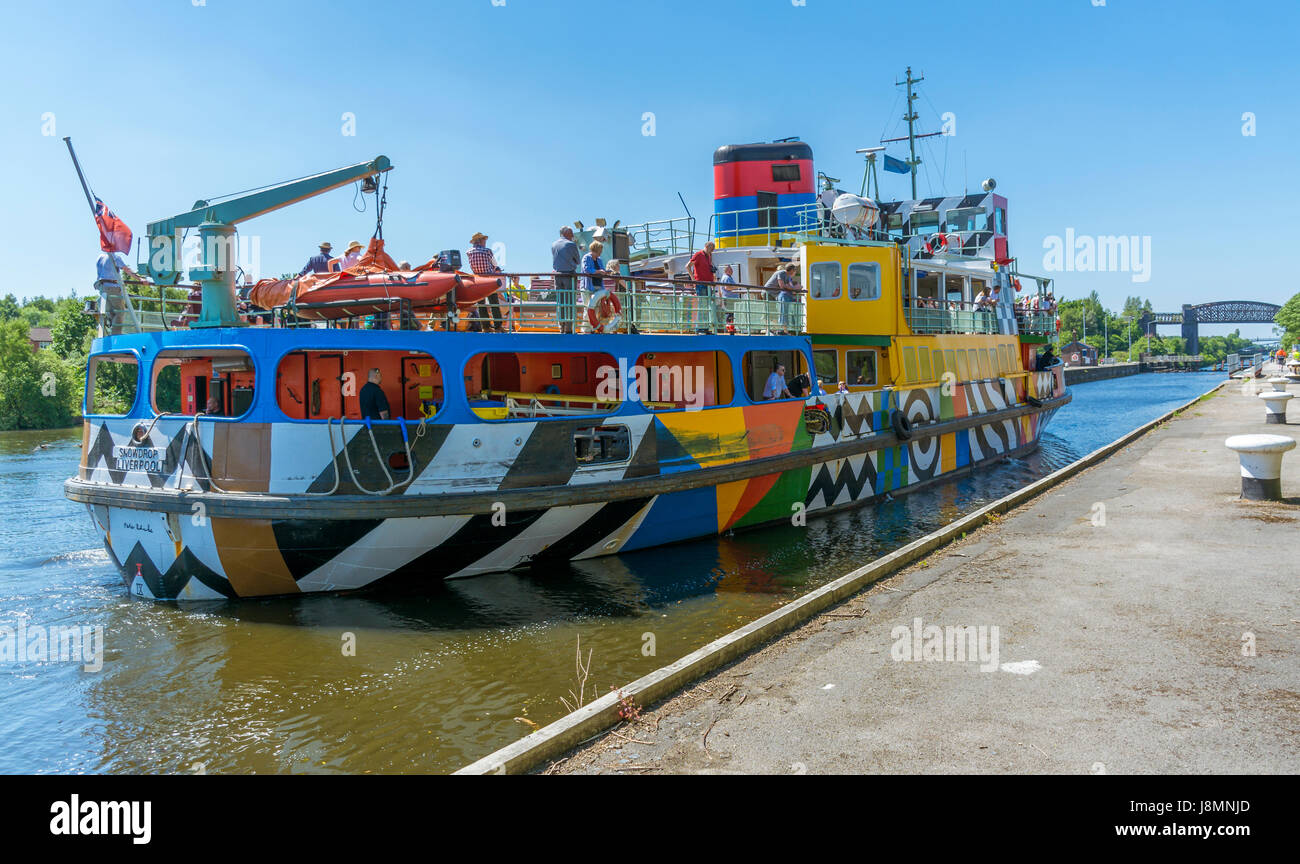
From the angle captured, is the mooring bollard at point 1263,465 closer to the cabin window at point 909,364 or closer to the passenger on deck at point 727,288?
the cabin window at point 909,364

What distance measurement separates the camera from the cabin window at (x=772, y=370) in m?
16.0

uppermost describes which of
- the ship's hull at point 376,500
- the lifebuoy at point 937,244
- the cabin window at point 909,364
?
the lifebuoy at point 937,244

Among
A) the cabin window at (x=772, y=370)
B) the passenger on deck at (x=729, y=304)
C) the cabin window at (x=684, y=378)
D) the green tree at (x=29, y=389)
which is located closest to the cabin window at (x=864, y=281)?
the cabin window at (x=772, y=370)

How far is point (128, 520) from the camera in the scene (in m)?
10.9

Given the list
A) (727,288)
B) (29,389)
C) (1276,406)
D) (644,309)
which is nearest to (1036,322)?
(1276,406)

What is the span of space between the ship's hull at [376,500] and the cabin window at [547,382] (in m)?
0.87

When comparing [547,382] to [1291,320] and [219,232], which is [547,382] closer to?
[219,232]

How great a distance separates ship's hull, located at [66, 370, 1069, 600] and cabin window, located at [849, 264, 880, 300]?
4.87 meters

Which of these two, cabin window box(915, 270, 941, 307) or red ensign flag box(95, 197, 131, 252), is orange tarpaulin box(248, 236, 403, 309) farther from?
cabin window box(915, 270, 941, 307)

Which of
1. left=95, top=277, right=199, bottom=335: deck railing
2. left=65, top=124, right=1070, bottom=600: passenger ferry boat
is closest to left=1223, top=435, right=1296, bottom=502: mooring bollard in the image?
left=65, top=124, right=1070, bottom=600: passenger ferry boat

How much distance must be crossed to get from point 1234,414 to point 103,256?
29525mm

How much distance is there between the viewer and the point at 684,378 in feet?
47.4
